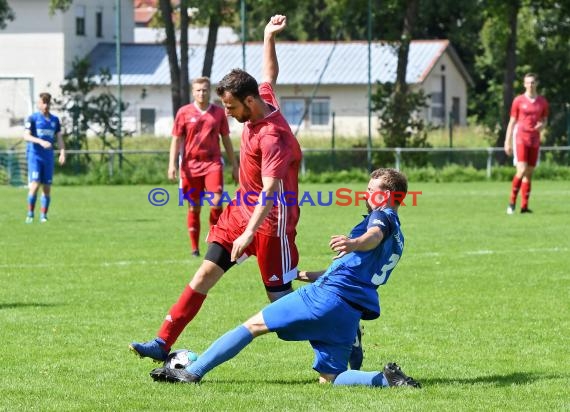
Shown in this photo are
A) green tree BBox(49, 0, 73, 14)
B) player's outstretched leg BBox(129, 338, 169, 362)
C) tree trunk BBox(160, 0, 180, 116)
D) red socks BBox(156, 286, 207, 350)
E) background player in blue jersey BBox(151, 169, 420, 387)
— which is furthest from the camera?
tree trunk BBox(160, 0, 180, 116)

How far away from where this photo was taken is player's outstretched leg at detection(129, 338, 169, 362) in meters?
7.21

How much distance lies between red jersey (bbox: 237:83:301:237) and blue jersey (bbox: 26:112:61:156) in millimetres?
12599

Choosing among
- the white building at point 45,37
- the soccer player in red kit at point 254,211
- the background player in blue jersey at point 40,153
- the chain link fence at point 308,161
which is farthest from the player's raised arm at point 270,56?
the white building at point 45,37

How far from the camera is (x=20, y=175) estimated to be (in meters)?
33.2

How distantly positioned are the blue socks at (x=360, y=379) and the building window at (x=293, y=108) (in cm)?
4643

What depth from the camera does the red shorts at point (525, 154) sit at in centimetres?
2023

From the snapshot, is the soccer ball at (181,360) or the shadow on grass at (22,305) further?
the shadow on grass at (22,305)

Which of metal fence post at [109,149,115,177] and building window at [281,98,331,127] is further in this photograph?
building window at [281,98,331,127]

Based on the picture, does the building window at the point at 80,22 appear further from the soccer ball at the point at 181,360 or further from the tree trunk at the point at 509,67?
the soccer ball at the point at 181,360

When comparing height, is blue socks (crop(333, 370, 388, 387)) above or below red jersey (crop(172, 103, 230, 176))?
below

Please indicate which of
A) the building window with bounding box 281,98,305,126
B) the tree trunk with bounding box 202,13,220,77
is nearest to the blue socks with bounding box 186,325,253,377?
the tree trunk with bounding box 202,13,220,77

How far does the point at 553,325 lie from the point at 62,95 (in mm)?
27183

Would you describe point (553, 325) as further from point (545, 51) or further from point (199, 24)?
point (545, 51)

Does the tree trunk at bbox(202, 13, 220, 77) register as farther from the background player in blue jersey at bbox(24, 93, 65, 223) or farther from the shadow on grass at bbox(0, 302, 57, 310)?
the shadow on grass at bbox(0, 302, 57, 310)
